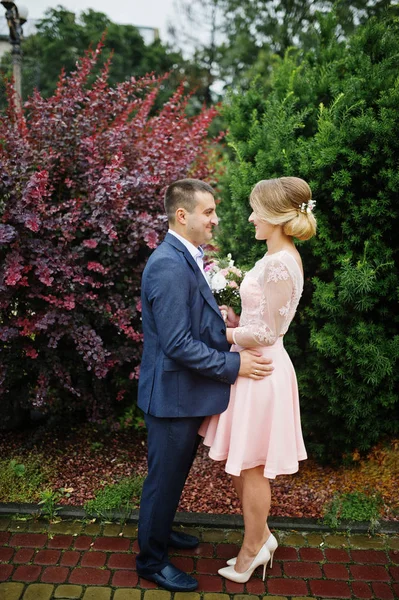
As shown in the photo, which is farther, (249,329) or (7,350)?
(7,350)

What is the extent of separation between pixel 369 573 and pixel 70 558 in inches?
72.1

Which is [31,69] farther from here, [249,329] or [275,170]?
[249,329]

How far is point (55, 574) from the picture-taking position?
3143 millimetres

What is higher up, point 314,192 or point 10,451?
point 314,192

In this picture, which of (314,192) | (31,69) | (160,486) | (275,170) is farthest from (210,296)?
(31,69)

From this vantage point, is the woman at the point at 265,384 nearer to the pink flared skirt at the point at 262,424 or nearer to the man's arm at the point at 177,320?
the pink flared skirt at the point at 262,424

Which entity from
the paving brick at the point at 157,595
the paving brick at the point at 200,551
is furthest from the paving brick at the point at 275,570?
the paving brick at the point at 157,595

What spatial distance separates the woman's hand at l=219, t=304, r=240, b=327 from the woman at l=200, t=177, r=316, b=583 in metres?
0.24

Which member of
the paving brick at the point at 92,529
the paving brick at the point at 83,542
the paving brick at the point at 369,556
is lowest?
the paving brick at the point at 83,542

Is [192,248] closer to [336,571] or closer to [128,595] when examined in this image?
[128,595]

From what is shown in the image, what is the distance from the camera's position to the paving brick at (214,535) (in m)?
3.55

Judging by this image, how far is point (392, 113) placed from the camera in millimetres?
3668

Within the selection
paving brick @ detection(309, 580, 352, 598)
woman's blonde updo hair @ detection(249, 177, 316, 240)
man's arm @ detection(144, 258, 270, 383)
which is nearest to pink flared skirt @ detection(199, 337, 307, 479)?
man's arm @ detection(144, 258, 270, 383)

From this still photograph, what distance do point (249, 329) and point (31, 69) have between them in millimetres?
22678
